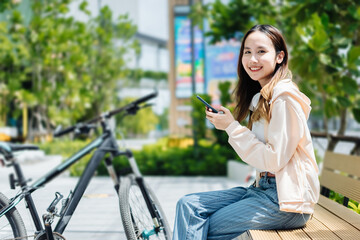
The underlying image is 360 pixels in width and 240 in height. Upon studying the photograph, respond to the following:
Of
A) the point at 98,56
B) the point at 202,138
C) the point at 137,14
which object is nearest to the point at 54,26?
the point at 98,56

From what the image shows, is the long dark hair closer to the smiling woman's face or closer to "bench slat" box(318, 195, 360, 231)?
the smiling woman's face

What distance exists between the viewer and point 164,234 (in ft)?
8.36

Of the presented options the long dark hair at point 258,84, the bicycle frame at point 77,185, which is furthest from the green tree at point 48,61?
the long dark hair at point 258,84

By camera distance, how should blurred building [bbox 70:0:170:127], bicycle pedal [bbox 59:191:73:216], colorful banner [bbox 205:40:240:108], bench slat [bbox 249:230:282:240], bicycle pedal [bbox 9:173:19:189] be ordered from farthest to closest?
blurred building [bbox 70:0:170:127] → colorful banner [bbox 205:40:240:108] → bicycle pedal [bbox 9:173:19:189] → bicycle pedal [bbox 59:191:73:216] → bench slat [bbox 249:230:282:240]

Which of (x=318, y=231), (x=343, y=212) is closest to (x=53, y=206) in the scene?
(x=318, y=231)

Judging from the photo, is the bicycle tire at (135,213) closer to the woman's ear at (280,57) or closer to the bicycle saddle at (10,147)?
the woman's ear at (280,57)

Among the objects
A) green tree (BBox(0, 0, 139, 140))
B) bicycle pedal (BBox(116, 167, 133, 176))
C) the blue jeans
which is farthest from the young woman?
green tree (BBox(0, 0, 139, 140))

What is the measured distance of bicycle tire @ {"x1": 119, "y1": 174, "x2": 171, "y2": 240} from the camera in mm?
2162

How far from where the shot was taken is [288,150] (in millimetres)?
1814

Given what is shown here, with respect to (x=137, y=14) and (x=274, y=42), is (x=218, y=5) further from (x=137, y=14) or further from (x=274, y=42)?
(x=137, y=14)

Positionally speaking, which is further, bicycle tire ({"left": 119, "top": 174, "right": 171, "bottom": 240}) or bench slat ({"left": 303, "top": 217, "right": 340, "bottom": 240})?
bicycle tire ({"left": 119, "top": 174, "right": 171, "bottom": 240})

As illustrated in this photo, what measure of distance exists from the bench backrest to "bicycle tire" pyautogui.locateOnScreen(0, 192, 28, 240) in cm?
182

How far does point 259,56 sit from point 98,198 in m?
2.73

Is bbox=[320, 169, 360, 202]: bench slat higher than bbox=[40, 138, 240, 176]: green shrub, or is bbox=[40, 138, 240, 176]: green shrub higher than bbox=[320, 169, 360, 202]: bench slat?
bbox=[320, 169, 360, 202]: bench slat
